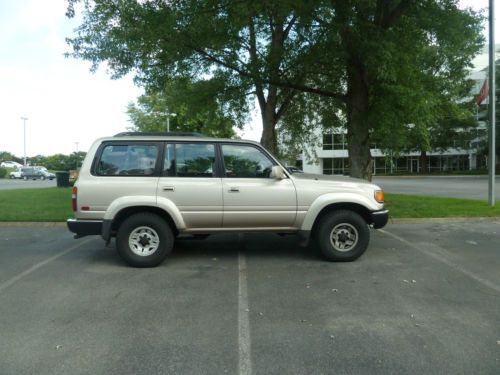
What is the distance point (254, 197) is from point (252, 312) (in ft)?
7.50

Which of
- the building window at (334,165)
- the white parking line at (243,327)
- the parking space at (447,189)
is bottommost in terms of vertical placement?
the white parking line at (243,327)

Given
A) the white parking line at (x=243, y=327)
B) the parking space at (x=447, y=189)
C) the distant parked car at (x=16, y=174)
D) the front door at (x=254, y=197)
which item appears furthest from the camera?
the distant parked car at (x=16, y=174)

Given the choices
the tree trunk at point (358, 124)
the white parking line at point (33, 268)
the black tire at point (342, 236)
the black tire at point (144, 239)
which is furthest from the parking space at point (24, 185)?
the black tire at point (342, 236)

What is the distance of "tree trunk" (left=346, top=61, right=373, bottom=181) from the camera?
40.8ft

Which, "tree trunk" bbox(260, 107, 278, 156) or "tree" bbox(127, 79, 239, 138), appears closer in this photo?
"tree" bbox(127, 79, 239, 138)

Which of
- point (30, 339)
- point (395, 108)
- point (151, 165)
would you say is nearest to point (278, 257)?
point (151, 165)

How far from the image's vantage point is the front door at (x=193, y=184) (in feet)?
20.8

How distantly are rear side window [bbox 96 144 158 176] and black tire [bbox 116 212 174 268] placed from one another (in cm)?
65

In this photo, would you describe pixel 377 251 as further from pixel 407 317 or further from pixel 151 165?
pixel 151 165

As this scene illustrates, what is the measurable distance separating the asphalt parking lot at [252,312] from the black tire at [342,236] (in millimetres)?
189

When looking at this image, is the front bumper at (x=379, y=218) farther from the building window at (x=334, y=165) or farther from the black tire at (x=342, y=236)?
the building window at (x=334, y=165)

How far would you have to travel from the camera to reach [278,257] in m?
6.97

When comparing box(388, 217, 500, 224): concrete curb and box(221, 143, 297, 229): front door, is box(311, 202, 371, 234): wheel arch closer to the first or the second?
box(221, 143, 297, 229): front door

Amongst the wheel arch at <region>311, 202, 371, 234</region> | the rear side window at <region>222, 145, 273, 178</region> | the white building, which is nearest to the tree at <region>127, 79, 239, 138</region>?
the rear side window at <region>222, 145, 273, 178</region>
